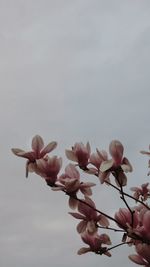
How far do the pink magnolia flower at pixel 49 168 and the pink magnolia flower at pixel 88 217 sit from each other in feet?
0.54

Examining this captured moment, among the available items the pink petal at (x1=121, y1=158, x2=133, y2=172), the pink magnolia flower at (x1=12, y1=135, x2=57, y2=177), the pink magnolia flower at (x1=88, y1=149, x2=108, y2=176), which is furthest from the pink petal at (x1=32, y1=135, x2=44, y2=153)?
the pink petal at (x1=121, y1=158, x2=133, y2=172)

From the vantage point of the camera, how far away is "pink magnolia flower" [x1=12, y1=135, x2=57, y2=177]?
1849 mm

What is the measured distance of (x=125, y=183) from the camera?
6.05 ft

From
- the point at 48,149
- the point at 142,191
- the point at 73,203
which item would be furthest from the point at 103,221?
the point at 142,191

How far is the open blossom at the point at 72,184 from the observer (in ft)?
5.85

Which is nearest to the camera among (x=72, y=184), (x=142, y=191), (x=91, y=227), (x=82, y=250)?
(x=72, y=184)

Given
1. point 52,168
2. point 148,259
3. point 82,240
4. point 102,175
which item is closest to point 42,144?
point 52,168

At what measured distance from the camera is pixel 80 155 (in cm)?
190

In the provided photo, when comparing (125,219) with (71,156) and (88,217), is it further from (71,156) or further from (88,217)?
(71,156)

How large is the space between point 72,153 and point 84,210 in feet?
0.79

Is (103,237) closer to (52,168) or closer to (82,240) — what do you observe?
(82,240)

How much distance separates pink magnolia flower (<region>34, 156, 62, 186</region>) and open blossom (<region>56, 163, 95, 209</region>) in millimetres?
34

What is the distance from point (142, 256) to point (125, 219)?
0.55 ft

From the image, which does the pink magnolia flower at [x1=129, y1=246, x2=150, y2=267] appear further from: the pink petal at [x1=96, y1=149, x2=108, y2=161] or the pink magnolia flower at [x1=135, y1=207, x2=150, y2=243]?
the pink petal at [x1=96, y1=149, x2=108, y2=161]
